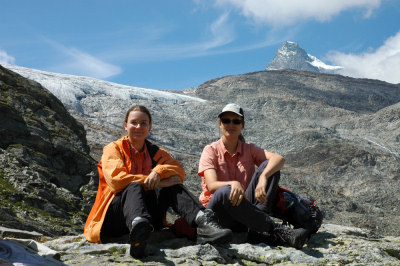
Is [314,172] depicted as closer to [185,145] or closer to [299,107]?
[185,145]

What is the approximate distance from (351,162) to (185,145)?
2687 cm

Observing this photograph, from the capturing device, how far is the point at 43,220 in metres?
14.8

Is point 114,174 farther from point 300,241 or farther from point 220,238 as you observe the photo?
point 300,241

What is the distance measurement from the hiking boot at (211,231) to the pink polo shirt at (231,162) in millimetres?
792

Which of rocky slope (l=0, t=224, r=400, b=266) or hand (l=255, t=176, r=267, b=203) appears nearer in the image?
rocky slope (l=0, t=224, r=400, b=266)

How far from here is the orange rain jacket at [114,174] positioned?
4.53 meters

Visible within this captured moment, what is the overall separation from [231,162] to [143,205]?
1.50 metres

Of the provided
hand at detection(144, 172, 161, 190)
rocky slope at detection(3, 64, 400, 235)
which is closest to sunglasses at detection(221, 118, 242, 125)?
hand at detection(144, 172, 161, 190)

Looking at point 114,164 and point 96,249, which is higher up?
point 114,164

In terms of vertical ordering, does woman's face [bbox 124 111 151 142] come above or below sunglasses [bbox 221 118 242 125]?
below

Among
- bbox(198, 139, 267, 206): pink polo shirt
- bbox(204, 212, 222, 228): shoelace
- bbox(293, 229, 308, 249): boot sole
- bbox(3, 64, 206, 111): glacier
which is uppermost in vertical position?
bbox(3, 64, 206, 111): glacier

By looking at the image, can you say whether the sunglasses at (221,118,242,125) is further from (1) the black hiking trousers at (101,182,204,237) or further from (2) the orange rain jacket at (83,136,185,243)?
(1) the black hiking trousers at (101,182,204,237)

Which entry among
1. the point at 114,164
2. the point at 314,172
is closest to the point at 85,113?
the point at 314,172

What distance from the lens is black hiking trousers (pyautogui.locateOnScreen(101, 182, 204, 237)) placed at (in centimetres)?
426
